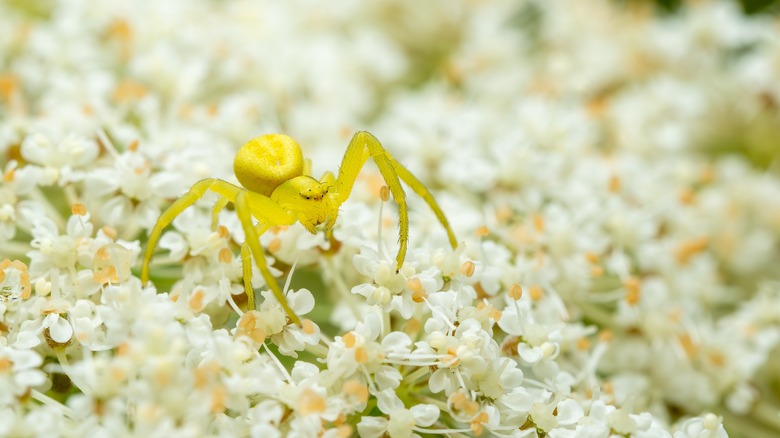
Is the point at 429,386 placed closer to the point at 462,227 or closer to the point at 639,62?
the point at 462,227

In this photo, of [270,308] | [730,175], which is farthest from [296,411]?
[730,175]

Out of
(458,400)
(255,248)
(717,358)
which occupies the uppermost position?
(255,248)

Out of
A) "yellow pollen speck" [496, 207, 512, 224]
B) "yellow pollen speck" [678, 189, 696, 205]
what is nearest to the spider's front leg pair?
"yellow pollen speck" [496, 207, 512, 224]

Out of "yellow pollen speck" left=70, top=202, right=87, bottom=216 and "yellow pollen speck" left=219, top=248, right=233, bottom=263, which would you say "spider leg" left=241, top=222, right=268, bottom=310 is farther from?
"yellow pollen speck" left=70, top=202, right=87, bottom=216

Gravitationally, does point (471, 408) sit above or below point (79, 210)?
below

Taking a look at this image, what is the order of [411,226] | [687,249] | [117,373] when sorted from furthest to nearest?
[687,249], [411,226], [117,373]

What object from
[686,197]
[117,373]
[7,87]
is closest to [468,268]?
[117,373]

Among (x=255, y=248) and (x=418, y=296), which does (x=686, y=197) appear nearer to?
(x=418, y=296)

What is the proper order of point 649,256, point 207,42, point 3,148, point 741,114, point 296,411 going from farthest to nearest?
point 741,114 → point 207,42 → point 649,256 → point 3,148 → point 296,411
